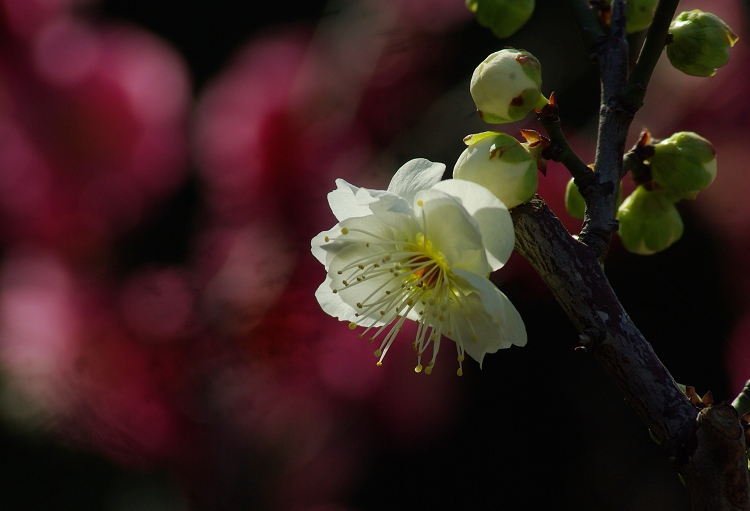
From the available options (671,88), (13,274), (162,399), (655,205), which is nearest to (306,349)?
(162,399)

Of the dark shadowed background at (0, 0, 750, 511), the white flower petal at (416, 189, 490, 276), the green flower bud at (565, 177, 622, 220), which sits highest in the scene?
the white flower petal at (416, 189, 490, 276)

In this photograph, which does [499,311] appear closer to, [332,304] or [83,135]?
[332,304]

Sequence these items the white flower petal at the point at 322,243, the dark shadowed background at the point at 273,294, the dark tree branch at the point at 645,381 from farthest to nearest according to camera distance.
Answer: the dark shadowed background at the point at 273,294 < the white flower petal at the point at 322,243 < the dark tree branch at the point at 645,381

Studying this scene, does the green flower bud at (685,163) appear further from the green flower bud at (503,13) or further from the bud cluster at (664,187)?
the green flower bud at (503,13)

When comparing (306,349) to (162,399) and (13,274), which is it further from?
(13,274)

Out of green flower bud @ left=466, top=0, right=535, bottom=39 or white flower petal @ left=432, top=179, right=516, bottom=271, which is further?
green flower bud @ left=466, top=0, right=535, bottom=39

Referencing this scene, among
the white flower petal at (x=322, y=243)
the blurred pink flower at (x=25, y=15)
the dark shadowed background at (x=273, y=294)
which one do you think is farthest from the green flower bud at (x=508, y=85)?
the blurred pink flower at (x=25, y=15)

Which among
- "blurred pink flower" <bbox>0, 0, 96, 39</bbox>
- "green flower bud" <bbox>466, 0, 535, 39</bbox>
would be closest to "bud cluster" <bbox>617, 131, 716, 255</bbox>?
"green flower bud" <bbox>466, 0, 535, 39</bbox>

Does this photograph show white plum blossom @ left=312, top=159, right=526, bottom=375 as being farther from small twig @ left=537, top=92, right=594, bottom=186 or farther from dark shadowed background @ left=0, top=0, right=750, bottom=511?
dark shadowed background @ left=0, top=0, right=750, bottom=511
